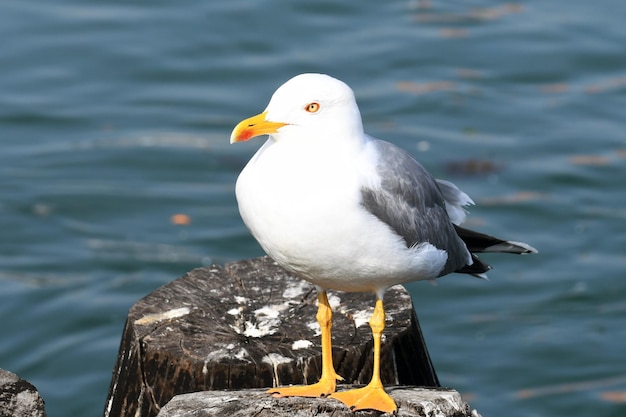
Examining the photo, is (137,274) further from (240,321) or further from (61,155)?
(240,321)

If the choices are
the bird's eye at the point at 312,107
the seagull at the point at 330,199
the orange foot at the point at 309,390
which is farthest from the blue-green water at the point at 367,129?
the bird's eye at the point at 312,107

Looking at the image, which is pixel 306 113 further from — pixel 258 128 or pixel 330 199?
pixel 330 199

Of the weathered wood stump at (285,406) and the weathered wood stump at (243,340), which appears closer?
the weathered wood stump at (285,406)

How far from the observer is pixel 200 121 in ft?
42.5

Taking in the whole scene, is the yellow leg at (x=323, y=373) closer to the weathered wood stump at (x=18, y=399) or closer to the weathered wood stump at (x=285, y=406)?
the weathered wood stump at (x=285, y=406)

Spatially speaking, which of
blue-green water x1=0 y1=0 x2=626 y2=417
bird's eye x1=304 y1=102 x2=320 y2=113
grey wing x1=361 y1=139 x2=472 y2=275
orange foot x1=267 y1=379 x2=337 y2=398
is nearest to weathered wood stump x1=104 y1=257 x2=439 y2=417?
orange foot x1=267 y1=379 x2=337 y2=398

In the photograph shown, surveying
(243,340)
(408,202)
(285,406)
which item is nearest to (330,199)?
(408,202)

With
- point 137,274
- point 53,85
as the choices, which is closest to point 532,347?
point 137,274

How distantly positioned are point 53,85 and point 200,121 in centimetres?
203

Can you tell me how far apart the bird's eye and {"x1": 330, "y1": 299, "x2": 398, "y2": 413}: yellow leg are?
1027 mm

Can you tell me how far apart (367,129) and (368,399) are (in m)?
7.34

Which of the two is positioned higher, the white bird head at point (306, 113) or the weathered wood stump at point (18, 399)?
the white bird head at point (306, 113)

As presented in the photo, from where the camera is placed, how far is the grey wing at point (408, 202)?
548 centimetres

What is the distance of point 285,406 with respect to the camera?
524cm
